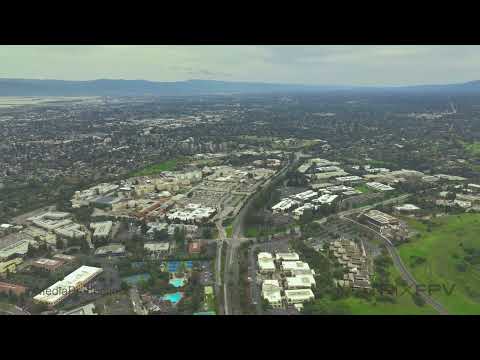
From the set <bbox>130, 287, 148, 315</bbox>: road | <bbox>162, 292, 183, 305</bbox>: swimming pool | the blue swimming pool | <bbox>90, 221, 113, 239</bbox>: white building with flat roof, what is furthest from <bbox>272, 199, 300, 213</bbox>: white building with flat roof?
<bbox>130, 287, 148, 315</bbox>: road

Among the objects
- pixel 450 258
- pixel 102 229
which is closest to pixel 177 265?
pixel 102 229

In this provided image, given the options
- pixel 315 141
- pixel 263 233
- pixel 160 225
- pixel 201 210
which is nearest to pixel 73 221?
pixel 160 225

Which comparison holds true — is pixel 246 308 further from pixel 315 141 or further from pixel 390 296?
pixel 315 141

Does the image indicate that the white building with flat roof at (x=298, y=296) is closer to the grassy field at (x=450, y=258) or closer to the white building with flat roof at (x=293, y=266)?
the white building with flat roof at (x=293, y=266)

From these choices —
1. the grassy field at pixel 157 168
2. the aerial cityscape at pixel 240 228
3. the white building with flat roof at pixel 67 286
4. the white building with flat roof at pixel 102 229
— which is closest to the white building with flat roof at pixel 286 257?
the aerial cityscape at pixel 240 228

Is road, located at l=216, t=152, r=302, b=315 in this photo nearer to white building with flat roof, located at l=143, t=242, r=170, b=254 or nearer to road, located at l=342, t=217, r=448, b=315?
white building with flat roof, located at l=143, t=242, r=170, b=254

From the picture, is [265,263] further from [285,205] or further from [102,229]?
[102,229]
